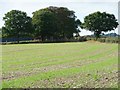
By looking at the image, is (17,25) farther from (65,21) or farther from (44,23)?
(65,21)

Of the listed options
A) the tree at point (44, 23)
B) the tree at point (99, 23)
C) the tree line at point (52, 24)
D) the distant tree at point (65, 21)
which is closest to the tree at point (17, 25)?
the tree line at point (52, 24)

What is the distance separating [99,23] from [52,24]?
85.5ft

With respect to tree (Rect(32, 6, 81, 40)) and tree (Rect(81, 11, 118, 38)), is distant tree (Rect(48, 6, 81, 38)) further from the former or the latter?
tree (Rect(81, 11, 118, 38))

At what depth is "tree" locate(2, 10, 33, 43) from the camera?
462 ft

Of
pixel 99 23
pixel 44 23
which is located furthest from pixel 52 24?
pixel 99 23

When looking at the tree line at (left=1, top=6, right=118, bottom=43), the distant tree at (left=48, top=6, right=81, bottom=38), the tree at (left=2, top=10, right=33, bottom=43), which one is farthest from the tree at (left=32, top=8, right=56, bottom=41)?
the distant tree at (left=48, top=6, right=81, bottom=38)

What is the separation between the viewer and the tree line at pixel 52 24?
142m

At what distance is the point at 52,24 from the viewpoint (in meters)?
145

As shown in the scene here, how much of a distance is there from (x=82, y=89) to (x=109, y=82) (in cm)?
213

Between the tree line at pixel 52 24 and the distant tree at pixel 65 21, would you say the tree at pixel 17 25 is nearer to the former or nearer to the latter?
the tree line at pixel 52 24

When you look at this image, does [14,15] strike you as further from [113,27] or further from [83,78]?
[83,78]

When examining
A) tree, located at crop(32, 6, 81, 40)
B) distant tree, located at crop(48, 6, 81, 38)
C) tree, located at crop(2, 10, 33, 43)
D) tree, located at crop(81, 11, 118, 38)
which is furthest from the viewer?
tree, located at crop(81, 11, 118, 38)

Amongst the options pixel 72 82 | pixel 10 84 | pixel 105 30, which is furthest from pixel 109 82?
pixel 105 30

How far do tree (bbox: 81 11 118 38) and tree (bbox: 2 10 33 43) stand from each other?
30.9 meters
